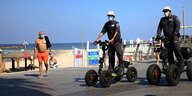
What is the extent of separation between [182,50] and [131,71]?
5.11ft

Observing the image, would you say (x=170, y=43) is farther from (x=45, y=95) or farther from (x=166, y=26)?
(x=45, y=95)

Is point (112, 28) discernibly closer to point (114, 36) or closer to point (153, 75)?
point (114, 36)

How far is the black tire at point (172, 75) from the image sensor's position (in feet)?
20.8

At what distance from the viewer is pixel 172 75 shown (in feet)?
21.0

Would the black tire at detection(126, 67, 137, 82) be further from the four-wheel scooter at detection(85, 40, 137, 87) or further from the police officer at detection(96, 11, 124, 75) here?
the police officer at detection(96, 11, 124, 75)

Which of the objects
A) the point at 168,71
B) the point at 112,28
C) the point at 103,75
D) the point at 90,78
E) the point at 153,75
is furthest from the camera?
the point at 112,28

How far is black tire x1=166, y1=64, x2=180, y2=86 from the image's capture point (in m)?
6.33

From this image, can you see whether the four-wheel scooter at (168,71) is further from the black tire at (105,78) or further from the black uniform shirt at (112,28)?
the black uniform shirt at (112,28)

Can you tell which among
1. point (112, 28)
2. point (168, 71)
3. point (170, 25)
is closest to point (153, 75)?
point (168, 71)

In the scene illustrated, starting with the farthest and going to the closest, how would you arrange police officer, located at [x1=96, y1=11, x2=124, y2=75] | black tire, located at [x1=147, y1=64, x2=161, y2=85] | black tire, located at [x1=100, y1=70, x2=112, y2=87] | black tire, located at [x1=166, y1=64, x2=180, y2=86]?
1. police officer, located at [x1=96, y1=11, x2=124, y2=75]
2. black tire, located at [x1=147, y1=64, x2=161, y2=85]
3. black tire, located at [x1=100, y1=70, x2=112, y2=87]
4. black tire, located at [x1=166, y1=64, x2=180, y2=86]

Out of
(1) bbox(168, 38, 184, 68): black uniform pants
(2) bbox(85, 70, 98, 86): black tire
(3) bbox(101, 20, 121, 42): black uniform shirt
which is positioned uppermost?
(3) bbox(101, 20, 121, 42): black uniform shirt

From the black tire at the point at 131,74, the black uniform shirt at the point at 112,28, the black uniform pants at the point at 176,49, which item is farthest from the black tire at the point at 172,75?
the black uniform shirt at the point at 112,28

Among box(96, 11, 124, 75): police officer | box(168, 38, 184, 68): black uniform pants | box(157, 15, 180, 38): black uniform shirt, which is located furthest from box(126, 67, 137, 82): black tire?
box(157, 15, 180, 38): black uniform shirt

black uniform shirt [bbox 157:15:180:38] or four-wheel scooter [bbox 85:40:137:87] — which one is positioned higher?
black uniform shirt [bbox 157:15:180:38]
